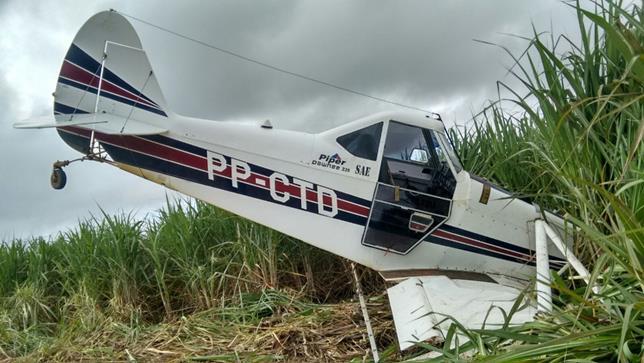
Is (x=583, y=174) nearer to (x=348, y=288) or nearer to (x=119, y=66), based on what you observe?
(x=348, y=288)

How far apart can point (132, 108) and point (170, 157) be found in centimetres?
72

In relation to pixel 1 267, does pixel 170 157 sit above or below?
above

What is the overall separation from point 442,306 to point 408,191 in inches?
60.4

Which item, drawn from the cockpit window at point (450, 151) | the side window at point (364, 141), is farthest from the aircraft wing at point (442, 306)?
the side window at point (364, 141)

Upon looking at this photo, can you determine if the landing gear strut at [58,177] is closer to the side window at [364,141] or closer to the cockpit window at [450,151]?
the side window at [364,141]

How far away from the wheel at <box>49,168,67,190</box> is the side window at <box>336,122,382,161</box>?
109 inches

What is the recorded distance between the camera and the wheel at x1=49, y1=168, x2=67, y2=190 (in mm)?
4934

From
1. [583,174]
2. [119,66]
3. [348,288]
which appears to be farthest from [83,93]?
[583,174]

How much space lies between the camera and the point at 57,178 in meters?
4.93

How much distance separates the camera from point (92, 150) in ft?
16.8

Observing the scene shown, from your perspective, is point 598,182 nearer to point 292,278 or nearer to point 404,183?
point 404,183

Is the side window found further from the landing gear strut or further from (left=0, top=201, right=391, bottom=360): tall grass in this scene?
the landing gear strut

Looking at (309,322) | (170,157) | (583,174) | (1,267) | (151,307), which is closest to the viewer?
(583,174)

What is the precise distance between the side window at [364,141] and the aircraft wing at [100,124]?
1864 millimetres
